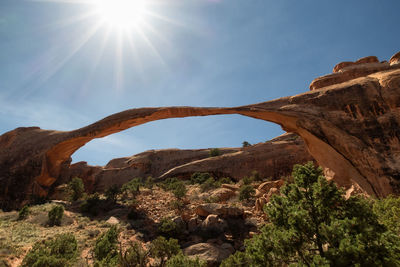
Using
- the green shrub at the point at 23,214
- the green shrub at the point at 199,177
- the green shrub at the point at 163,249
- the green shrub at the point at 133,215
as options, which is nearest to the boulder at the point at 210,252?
the green shrub at the point at 163,249

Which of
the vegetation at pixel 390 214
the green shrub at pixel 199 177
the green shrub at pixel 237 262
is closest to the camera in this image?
the vegetation at pixel 390 214

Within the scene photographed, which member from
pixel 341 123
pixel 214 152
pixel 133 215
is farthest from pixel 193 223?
pixel 214 152

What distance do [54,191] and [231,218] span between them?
88.5ft

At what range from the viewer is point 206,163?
30328mm

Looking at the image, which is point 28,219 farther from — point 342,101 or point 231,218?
point 342,101

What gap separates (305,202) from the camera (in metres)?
5.28

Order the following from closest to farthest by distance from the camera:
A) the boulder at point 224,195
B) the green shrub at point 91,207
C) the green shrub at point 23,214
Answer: the green shrub at point 23,214 < the green shrub at point 91,207 < the boulder at point 224,195

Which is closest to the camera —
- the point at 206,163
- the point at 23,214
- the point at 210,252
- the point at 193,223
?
the point at 210,252

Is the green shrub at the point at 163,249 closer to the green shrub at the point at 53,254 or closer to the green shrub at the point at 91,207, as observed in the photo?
the green shrub at the point at 53,254

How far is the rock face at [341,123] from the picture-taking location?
8.92 m

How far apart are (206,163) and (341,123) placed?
21.7 metres

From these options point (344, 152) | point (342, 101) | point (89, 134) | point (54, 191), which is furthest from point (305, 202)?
point (54, 191)

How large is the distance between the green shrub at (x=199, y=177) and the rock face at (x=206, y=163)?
144 centimetres

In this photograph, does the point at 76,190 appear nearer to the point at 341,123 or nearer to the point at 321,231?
the point at 321,231
